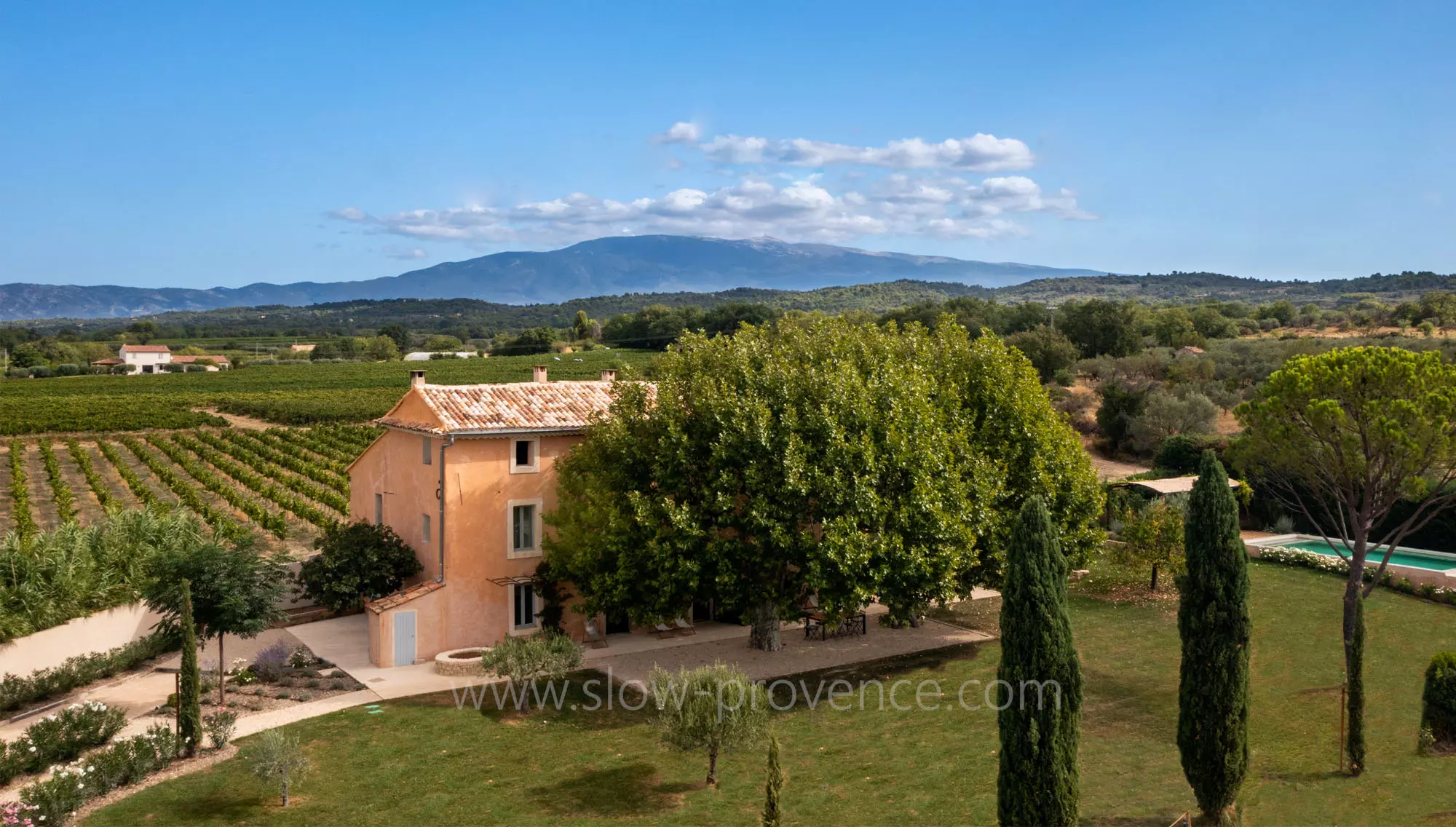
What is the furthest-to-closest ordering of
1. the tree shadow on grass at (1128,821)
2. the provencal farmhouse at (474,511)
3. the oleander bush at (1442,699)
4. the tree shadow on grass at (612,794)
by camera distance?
the provencal farmhouse at (474,511) → the oleander bush at (1442,699) → the tree shadow on grass at (612,794) → the tree shadow on grass at (1128,821)

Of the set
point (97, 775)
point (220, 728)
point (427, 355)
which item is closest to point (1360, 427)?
point (220, 728)

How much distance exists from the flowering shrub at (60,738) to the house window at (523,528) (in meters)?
8.71

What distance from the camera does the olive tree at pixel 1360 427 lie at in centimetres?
1925

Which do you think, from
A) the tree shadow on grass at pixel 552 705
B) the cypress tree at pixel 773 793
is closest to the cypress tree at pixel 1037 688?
the cypress tree at pixel 773 793

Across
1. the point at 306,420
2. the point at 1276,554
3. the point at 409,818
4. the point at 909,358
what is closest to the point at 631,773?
the point at 409,818

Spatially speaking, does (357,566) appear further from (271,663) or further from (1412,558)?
(1412,558)

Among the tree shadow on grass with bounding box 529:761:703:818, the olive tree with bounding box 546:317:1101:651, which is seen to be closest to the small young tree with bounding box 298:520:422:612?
the olive tree with bounding box 546:317:1101:651

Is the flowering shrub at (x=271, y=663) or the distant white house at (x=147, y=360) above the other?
the distant white house at (x=147, y=360)

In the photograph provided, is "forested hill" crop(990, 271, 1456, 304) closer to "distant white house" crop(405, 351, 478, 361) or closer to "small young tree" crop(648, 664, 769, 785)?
"distant white house" crop(405, 351, 478, 361)

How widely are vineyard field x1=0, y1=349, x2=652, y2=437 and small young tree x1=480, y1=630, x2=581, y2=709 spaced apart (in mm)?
38973

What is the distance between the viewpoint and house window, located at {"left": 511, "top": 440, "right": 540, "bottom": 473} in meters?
24.1

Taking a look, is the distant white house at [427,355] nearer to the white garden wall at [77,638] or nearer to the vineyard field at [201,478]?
the vineyard field at [201,478]

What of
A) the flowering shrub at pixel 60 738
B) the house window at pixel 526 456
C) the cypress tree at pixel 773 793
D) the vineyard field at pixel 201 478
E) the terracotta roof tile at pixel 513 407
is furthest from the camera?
the vineyard field at pixel 201 478

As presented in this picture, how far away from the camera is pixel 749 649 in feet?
77.6
